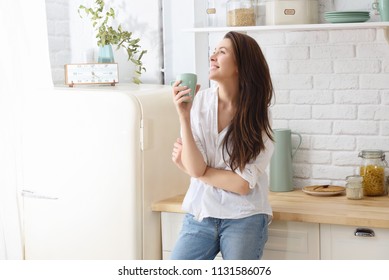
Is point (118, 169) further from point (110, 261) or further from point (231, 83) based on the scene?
point (231, 83)

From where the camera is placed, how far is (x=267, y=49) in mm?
4301

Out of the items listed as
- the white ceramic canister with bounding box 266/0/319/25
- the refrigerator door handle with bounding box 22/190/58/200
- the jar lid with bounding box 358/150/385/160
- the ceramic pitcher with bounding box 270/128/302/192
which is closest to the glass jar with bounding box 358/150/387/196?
the jar lid with bounding box 358/150/385/160

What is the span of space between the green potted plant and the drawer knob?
162 cm

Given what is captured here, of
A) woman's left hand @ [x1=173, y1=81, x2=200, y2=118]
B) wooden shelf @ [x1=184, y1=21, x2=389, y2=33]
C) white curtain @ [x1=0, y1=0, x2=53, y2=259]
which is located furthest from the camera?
white curtain @ [x1=0, y1=0, x2=53, y2=259]

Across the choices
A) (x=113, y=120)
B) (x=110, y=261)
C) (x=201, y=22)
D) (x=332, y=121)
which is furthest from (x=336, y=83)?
(x=110, y=261)

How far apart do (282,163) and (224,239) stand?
2.78ft

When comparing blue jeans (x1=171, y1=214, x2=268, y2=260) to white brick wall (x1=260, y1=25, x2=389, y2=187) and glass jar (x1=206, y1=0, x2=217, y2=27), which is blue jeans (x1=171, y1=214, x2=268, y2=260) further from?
glass jar (x1=206, y1=0, x2=217, y2=27)

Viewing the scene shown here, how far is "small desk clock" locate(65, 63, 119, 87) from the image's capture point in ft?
14.3

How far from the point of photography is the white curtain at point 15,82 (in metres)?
4.04

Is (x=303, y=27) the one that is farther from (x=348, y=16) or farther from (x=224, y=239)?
(x=224, y=239)

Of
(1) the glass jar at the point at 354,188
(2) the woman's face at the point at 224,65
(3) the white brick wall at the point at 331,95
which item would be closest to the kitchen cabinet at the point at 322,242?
(1) the glass jar at the point at 354,188

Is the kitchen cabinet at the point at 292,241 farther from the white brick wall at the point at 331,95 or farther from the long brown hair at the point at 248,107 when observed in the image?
the white brick wall at the point at 331,95

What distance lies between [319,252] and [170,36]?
1575 mm

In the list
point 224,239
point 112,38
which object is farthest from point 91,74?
point 224,239
